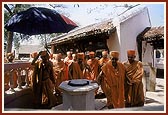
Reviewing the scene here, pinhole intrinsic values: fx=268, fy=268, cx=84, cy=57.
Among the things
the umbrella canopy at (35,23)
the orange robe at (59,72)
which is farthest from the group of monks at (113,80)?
the orange robe at (59,72)

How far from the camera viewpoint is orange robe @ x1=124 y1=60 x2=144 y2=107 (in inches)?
253

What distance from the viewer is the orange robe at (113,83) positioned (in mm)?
6051

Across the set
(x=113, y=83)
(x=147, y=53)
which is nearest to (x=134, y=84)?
(x=113, y=83)

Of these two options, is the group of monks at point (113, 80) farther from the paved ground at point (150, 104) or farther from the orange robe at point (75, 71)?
the orange robe at point (75, 71)

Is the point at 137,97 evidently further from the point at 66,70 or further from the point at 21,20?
the point at 21,20

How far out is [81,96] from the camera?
4.58 m

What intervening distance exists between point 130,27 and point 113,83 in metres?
4.95

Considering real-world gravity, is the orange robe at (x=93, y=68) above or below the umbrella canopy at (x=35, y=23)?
below

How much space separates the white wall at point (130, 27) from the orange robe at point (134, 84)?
334 cm

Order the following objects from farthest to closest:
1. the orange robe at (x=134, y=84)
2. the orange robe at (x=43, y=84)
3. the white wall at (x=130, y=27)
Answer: the white wall at (x=130, y=27)
the orange robe at (x=134, y=84)
the orange robe at (x=43, y=84)

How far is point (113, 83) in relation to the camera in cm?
606

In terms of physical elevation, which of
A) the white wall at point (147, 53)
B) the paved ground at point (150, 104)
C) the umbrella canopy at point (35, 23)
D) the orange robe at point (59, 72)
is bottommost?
the paved ground at point (150, 104)

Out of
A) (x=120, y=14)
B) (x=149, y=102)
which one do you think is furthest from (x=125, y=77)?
(x=120, y=14)

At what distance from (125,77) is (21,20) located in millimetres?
2753
